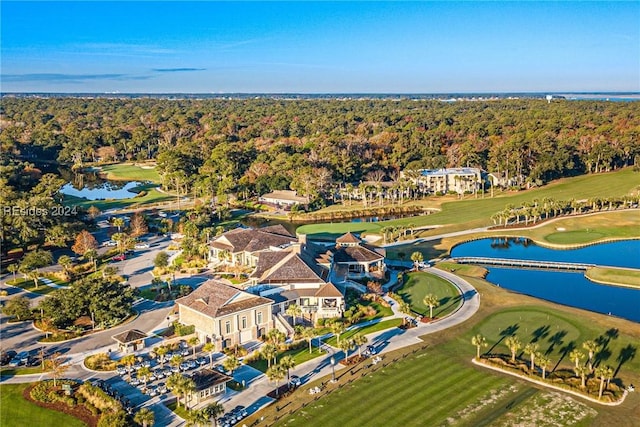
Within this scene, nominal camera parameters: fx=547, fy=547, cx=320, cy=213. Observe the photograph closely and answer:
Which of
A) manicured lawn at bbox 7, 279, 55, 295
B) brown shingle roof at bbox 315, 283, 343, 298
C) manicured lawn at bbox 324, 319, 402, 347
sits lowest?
manicured lawn at bbox 324, 319, 402, 347

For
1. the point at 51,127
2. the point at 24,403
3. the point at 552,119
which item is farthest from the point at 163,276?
the point at 51,127

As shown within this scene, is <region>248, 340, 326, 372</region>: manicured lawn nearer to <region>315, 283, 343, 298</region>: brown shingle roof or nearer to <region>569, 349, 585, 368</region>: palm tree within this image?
<region>315, 283, 343, 298</region>: brown shingle roof

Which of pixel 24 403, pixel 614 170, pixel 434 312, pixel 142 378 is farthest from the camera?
pixel 614 170

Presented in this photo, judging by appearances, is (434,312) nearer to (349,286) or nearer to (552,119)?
(349,286)

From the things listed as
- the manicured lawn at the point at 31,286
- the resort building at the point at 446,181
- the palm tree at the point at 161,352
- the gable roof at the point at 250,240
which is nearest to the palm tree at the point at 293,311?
the palm tree at the point at 161,352

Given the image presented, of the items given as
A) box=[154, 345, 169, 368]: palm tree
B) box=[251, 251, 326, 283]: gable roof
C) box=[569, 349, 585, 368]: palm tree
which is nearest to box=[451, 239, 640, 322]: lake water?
box=[569, 349, 585, 368]: palm tree

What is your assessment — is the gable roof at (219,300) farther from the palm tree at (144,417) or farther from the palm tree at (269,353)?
the palm tree at (144,417)
